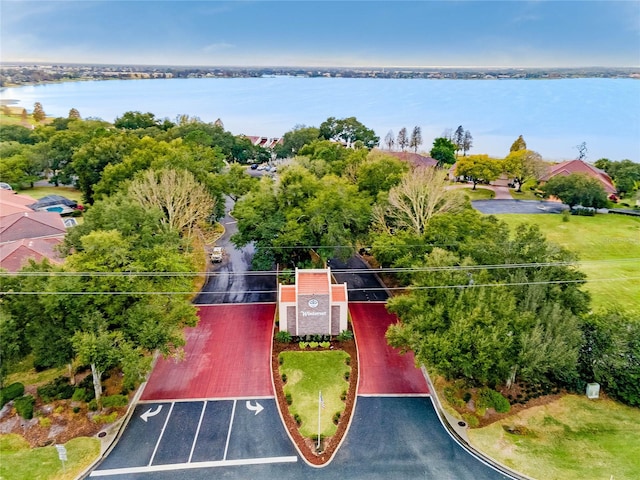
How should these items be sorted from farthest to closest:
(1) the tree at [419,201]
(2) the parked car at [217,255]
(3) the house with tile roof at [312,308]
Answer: (2) the parked car at [217,255] → (1) the tree at [419,201] → (3) the house with tile roof at [312,308]

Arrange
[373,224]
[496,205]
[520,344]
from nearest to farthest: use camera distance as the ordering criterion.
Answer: [520,344]
[373,224]
[496,205]

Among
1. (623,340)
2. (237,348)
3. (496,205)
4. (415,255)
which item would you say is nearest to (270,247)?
(237,348)

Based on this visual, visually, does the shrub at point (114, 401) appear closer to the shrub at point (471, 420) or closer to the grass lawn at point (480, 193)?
the shrub at point (471, 420)

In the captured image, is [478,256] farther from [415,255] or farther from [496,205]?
[496,205]

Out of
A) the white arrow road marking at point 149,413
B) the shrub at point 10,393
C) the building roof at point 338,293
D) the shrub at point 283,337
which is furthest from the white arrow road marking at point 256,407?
the shrub at point 10,393

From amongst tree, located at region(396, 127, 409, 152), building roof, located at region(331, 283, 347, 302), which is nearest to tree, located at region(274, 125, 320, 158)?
tree, located at region(396, 127, 409, 152)

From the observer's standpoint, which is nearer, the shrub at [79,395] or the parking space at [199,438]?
the parking space at [199,438]
